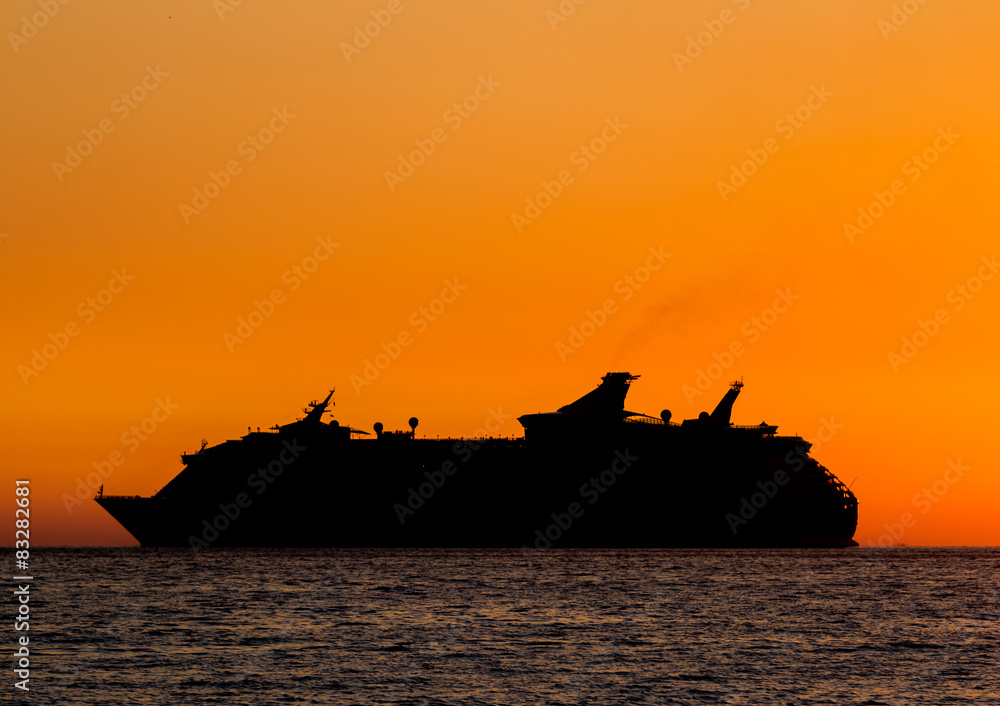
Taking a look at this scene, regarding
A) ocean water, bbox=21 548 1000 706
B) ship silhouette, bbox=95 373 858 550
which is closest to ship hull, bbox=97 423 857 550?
ship silhouette, bbox=95 373 858 550

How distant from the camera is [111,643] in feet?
159

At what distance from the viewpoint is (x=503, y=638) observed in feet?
169

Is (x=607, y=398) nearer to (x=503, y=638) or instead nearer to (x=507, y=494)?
(x=507, y=494)

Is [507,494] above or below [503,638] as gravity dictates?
above

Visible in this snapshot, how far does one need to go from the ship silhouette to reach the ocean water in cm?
3359

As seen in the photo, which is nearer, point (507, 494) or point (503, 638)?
point (503, 638)

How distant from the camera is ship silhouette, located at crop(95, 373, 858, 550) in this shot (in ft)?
421

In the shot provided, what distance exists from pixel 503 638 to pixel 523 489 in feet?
263

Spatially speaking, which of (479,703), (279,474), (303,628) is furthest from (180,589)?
(279,474)

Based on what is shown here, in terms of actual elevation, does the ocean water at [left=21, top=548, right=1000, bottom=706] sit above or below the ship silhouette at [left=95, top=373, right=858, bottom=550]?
below

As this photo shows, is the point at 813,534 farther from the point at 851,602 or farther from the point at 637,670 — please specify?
the point at 637,670

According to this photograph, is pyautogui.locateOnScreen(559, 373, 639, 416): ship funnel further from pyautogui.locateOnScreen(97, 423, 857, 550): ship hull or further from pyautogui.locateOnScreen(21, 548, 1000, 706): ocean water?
pyautogui.locateOnScreen(21, 548, 1000, 706): ocean water

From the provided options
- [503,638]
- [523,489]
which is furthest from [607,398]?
[503,638]

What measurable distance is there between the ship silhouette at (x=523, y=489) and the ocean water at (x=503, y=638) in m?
33.6
